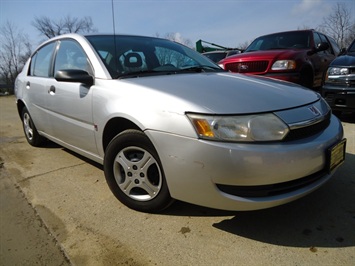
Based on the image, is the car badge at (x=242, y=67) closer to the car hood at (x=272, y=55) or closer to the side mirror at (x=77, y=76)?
the car hood at (x=272, y=55)

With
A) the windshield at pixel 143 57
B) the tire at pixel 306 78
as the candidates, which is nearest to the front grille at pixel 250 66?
the tire at pixel 306 78

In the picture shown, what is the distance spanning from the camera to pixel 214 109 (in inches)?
73.5

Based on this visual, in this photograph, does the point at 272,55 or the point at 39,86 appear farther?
the point at 272,55

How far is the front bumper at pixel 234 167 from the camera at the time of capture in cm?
178

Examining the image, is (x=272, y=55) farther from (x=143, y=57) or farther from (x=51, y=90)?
(x=51, y=90)

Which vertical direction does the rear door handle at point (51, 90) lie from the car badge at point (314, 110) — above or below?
above

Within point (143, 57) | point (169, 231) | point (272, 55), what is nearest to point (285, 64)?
point (272, 55)

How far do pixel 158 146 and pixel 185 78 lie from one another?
2.27 ft

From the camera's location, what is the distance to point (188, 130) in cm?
186

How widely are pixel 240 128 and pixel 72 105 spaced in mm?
1699

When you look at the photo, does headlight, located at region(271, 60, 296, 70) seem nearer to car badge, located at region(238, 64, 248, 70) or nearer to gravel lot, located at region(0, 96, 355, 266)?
car badge, located at region(238, 64, 248, 70)

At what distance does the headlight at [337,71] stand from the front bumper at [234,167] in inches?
112

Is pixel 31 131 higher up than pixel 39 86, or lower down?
lower down

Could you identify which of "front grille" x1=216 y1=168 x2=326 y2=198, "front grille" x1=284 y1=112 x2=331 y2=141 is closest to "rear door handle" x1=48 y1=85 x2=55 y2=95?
"front grille" x1=216 y1=168 x2=326 y2=198
